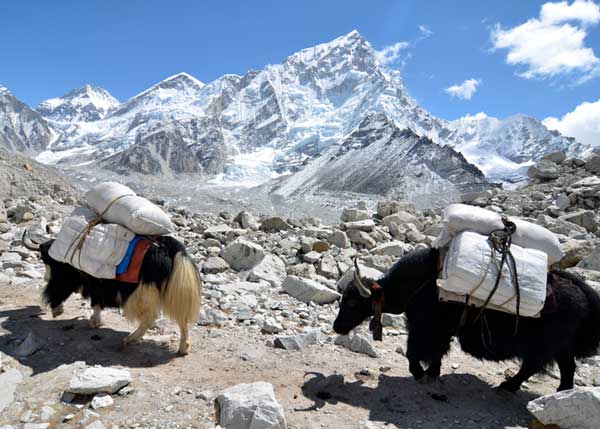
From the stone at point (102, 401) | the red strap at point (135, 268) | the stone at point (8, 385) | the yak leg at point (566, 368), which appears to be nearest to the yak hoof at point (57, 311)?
the red strap at point (135, 268)

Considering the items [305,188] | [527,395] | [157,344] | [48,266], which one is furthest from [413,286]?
[305,188]

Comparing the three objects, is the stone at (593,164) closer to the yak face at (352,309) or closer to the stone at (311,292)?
the stone at (311,292)

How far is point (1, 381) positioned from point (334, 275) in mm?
4224

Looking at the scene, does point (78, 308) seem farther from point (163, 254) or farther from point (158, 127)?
point (158, 127)

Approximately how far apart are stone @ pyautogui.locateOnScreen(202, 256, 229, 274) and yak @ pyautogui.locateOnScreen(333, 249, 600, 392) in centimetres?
278

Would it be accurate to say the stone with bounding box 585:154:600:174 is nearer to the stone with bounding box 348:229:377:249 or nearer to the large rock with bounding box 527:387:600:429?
the stone with bounding box 348:229:377:249

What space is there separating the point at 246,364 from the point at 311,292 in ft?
6.09

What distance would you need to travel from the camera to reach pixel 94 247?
3.69 m

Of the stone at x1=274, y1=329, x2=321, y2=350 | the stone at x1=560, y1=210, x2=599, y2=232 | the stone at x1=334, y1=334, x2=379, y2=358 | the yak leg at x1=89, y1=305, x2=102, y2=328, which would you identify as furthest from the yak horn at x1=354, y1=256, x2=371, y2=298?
the stone at x1=560, y1=210, x2=599, y2=232

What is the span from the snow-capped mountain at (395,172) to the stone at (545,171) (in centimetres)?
6246

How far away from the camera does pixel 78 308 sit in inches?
184

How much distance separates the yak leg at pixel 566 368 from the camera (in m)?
3.29

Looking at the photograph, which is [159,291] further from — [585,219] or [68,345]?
[585,219]

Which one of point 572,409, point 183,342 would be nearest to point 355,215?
point 183,342
